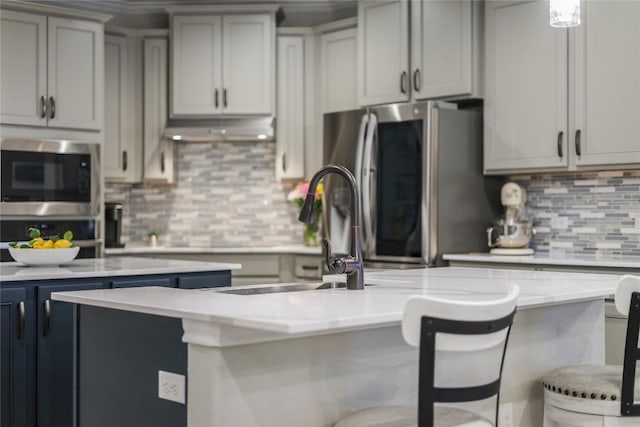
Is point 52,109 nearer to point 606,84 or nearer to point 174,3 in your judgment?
point 174,3

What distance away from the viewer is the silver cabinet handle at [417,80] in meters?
5.23

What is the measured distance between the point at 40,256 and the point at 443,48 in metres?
2.73

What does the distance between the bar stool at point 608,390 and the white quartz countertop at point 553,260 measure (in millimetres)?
1477

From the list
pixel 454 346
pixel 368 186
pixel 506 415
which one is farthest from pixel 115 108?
pixel 454 346

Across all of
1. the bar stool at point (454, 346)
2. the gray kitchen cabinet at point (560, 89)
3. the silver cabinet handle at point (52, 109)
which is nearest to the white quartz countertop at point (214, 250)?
the silver cabinet handle at point (52, 109)

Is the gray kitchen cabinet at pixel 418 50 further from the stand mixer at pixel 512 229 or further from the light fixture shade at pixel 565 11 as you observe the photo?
the light fixture shade at pixel 565 11

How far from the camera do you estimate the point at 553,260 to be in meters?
4.35

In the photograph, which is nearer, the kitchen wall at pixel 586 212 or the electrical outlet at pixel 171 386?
the electrical outlet at pixel 171 386

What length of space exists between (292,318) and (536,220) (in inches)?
140

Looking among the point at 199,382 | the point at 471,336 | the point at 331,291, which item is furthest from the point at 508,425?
the point at 199,382

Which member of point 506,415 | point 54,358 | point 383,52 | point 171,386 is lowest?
point 506,415

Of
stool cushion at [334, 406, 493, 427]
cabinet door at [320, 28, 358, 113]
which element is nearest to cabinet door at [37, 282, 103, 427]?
stool cushion at [334, 406, 493, 427]

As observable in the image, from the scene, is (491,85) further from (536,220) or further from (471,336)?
(471,336)

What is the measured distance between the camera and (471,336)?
6.50 feet
